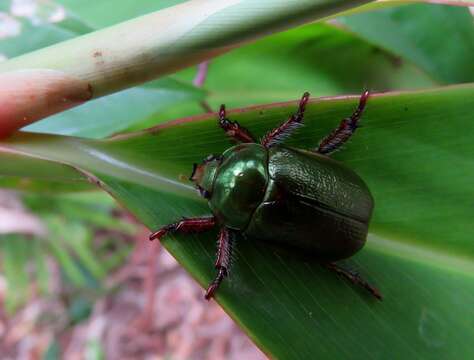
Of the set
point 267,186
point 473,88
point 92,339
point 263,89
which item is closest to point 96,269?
point 92,339

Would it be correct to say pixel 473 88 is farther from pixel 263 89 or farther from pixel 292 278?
pixel 263 89

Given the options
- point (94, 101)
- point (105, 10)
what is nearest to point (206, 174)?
point (94, 101)

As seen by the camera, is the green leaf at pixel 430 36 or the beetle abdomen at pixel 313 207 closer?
the beetle abdomen at pixel 313 207

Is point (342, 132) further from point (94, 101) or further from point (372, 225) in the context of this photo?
point (94, 101)

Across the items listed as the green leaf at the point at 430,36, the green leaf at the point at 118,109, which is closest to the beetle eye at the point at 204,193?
the green leaf at the point at 118,109

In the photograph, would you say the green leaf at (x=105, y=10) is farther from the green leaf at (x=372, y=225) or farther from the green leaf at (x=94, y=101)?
the green leaf at (x=372, y=225)

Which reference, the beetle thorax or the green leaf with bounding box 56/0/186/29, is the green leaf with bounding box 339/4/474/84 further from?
the green leaf with bounding box 56/0/186/29
